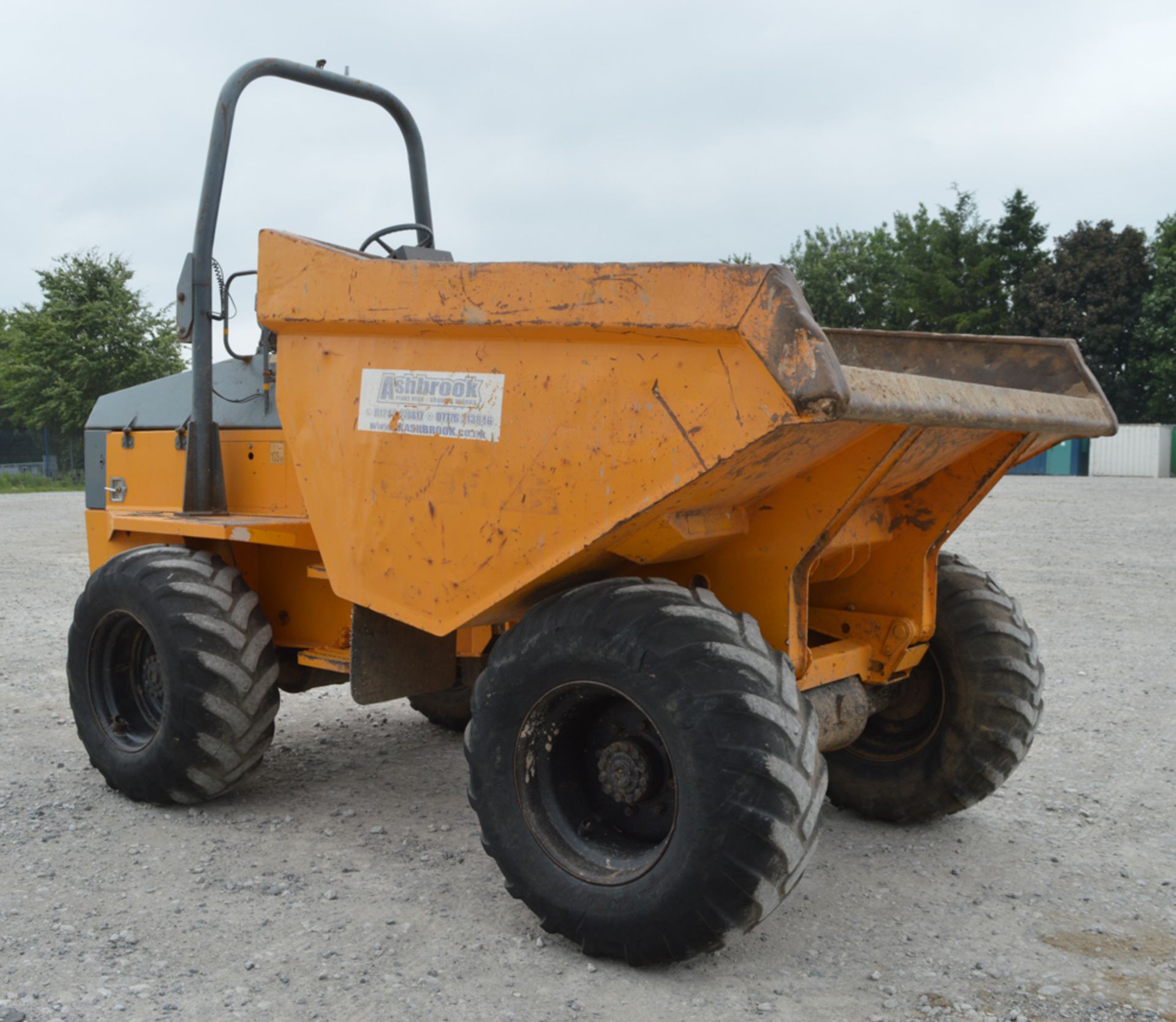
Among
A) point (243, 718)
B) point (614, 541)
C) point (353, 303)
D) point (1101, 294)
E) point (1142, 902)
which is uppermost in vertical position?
point (1101, 294)

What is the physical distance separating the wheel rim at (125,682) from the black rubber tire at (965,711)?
270cm

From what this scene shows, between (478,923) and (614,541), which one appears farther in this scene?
(478,923)

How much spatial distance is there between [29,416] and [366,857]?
32.1 metres

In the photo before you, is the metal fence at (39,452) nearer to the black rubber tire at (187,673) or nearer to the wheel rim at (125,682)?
the wheel rim at (125,682)

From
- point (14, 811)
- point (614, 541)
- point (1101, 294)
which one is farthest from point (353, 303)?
point (1101, 294)

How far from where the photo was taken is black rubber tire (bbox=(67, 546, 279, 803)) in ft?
13.4

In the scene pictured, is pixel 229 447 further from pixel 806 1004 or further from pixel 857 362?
pixel 806 1004

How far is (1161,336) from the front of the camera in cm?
3828

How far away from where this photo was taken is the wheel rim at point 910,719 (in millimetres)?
4164

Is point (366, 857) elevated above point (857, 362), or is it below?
below

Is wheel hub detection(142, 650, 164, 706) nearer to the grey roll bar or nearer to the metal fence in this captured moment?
the grey roll bar

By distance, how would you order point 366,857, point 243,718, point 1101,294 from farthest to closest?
point 1101,294 < point 243,718 < point 366,857

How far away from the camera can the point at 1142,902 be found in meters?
3.56

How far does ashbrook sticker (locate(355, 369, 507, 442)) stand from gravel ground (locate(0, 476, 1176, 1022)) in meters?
1.41
